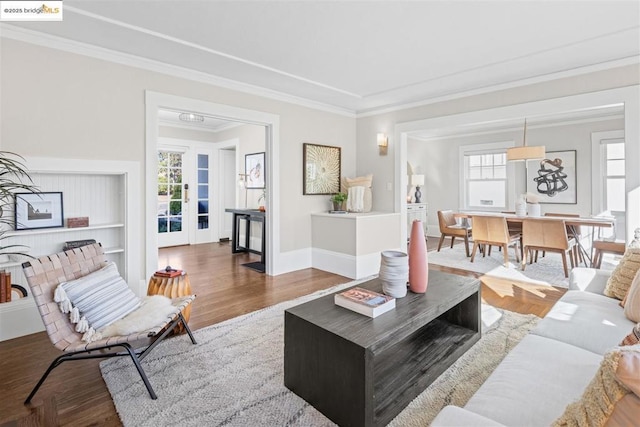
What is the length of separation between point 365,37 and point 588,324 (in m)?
2.62

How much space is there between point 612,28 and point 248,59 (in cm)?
322

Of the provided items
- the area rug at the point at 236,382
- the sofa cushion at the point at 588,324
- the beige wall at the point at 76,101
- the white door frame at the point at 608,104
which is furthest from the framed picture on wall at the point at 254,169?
the sofa cushion at the point at 588,324

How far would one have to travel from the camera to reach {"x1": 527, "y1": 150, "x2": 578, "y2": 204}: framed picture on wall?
20.4 ft

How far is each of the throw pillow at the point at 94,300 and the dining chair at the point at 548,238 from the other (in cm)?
485

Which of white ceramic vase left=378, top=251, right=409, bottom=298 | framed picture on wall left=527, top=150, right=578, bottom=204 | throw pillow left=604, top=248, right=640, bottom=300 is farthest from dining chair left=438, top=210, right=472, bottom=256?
white ceramic vase left=378, top=251, right=409, bottom=298

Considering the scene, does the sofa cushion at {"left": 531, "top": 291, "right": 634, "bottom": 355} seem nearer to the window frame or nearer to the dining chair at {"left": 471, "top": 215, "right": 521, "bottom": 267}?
the dining chair at {"left": 471, "top": 215, "right": 521, "bottom": 267}

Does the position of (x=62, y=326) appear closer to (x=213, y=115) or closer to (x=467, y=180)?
(x=213, y=115)

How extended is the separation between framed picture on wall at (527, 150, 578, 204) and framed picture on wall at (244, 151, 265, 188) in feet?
17.9

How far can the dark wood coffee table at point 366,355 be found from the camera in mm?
1514

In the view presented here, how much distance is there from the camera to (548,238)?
441 cm

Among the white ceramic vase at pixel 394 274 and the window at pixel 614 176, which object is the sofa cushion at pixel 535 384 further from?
the window at pixel 614 176

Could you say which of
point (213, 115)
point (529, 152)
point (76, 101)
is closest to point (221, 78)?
point (213, 115)

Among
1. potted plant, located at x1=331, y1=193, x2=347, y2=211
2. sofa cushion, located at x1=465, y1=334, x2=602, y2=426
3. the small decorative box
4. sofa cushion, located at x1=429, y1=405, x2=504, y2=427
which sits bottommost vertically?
sofa cushion, located at x1=465, y1=334, x2=602, y2=426

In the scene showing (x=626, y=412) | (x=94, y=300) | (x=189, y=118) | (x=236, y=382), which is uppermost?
(x=189, y=118)
